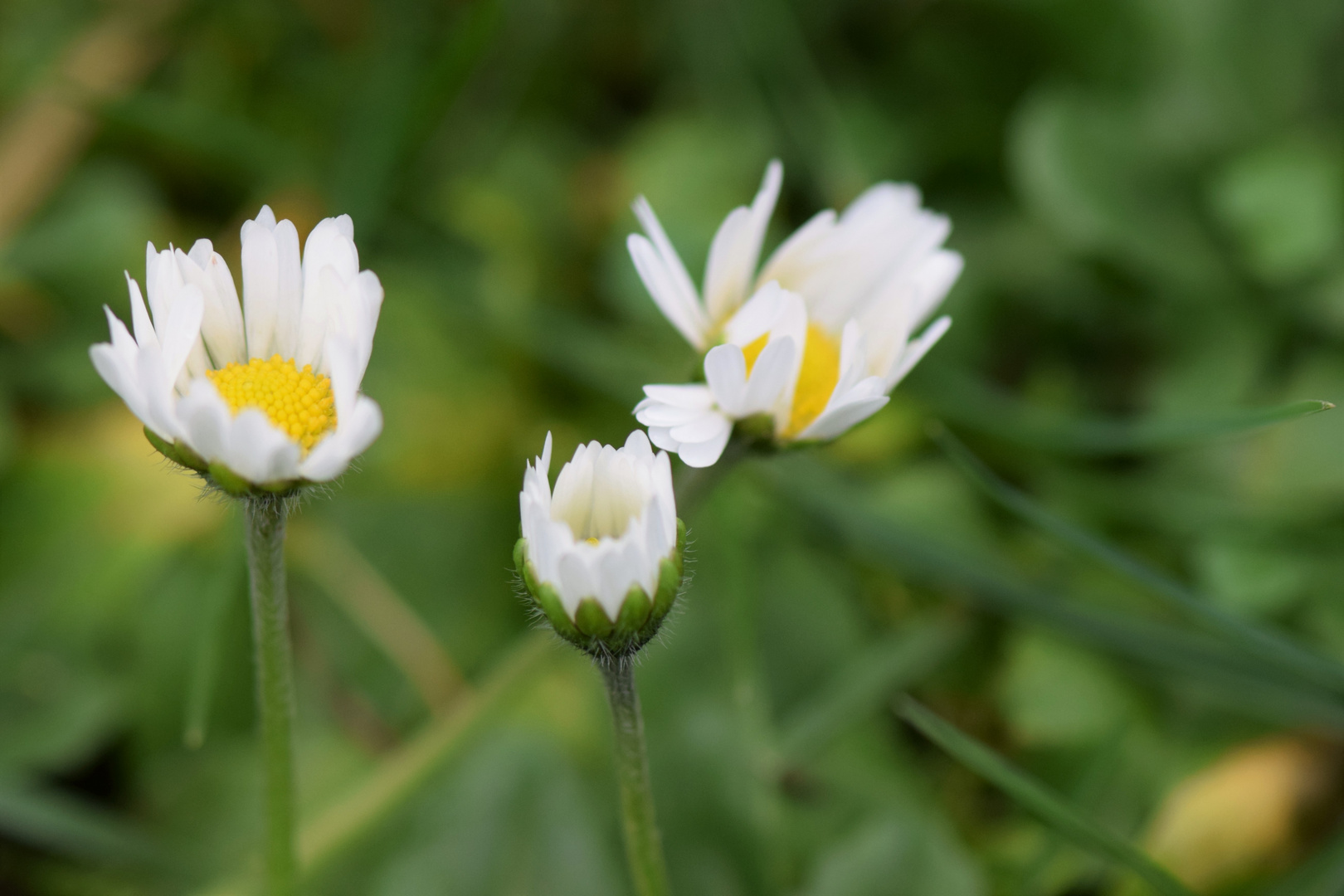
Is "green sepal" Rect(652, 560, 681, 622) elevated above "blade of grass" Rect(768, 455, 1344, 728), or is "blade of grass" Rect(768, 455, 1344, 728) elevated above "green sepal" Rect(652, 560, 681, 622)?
"green sepal" Rect(652, 560, 681, 622)

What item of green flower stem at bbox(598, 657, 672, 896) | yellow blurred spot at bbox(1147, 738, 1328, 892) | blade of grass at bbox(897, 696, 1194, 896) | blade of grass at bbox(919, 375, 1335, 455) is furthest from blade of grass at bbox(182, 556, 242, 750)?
yellow blurred spot at bbox(1147, 738, 1328, 892)

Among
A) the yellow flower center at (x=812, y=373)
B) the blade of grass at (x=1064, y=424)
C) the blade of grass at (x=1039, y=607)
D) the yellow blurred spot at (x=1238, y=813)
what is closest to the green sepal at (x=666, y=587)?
the yellow flower center at (x=812, y=373)

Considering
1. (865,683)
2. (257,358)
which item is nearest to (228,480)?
(257,358)

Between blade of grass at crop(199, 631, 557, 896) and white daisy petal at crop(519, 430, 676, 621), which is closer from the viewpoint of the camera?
white daisy petal at crop(519, 430, 676, 621)

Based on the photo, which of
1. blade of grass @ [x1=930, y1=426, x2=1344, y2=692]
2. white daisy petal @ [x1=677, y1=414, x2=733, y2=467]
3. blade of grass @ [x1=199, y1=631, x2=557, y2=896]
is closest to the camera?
white daisy petal @ [x1=677, y1=414, x2=733, y2=467]

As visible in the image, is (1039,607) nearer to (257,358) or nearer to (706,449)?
(706,449)

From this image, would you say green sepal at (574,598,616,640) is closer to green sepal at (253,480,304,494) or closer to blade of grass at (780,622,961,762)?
green sepal at (253,480,304,494)

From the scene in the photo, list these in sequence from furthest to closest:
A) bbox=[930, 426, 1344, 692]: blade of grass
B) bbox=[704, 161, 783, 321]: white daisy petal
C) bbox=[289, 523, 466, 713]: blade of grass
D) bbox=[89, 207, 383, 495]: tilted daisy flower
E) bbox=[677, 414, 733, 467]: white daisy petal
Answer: bbox=[289, 523, 466, 713]: blade of grass, bbox=[930, 426, 1344, 692]: blade of grass, bbox=[704, 161, 783, 321]: white daisy petal, bbox=[677, 414, 733, 467]: white daisy petal, bbox=[89, 207, 383, 495]: tilted daisy flower
